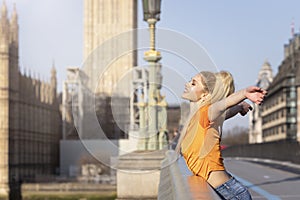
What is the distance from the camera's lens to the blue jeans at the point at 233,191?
3.19 meters

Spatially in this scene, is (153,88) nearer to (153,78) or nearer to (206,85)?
(153,78)

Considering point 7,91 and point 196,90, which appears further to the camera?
point 7,91

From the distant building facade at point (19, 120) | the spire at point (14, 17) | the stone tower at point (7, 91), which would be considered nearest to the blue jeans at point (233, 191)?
the distant building facade at point (19, 120)

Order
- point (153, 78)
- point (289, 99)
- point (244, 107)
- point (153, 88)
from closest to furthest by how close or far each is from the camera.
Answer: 1. point (244, 107)
2. point (153, 78)
3. point (153, 88)
4. point (289, 99)

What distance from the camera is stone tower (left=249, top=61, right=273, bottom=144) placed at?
102 m

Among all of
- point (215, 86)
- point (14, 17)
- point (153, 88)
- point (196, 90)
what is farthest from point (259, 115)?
point (215, 86)

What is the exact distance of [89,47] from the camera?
276ft

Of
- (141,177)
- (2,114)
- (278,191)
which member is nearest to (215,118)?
(278,191)

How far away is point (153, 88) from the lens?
11297mm

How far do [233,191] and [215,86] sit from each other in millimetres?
574

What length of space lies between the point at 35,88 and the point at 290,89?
1151 inches

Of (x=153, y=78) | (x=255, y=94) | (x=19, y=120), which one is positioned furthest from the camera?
(x=19, y=120)

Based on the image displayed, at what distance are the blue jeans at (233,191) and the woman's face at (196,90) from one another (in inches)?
20.2

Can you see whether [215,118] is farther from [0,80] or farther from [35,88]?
[35,88]
